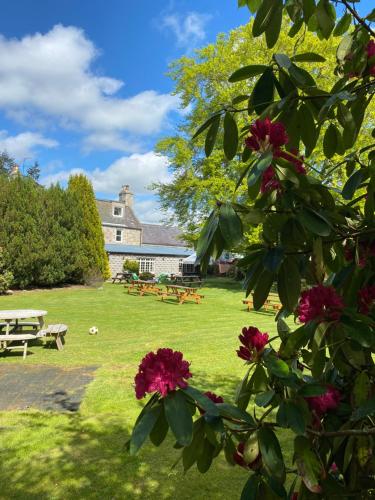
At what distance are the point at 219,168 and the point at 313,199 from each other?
24.1m

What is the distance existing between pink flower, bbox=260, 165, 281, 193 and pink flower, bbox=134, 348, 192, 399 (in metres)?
0.68

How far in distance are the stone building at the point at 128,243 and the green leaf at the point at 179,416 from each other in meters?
33.8

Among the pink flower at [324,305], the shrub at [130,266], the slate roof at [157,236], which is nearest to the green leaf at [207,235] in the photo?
the pink flower at [324,305]

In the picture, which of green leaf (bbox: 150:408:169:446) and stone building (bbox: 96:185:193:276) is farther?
stone building (bbox: 96:185:193:276)

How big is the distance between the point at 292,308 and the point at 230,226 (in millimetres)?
431

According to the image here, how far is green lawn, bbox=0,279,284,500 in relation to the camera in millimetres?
3818

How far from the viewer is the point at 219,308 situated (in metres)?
17.4

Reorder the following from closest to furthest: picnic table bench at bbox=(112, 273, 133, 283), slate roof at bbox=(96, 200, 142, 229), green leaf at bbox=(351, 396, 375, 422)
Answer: green leaf at bbox=(351, 396, 375, 422)
picnic table bench at bbox=(112, 273, 133, 283)
slate roof at bbox=(96, 200, 142, 229)

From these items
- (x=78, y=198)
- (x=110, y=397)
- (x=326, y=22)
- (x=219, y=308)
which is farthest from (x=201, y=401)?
(x=78, y=198)

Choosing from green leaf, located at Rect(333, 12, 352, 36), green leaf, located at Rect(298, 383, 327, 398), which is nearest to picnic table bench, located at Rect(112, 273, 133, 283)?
green leaf, located at Rect(333, 12, 352, 36)

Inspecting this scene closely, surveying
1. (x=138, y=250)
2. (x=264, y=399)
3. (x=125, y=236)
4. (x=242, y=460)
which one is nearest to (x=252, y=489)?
(x=242, y=460)

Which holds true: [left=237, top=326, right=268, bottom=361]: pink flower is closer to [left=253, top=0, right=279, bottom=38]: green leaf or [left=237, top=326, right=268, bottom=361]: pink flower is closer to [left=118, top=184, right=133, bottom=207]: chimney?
[left=253, top=0, right=279, bottom=38]: green leaf

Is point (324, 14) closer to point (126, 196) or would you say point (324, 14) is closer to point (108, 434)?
point (108, 434)

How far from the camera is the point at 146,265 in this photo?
124 feet
